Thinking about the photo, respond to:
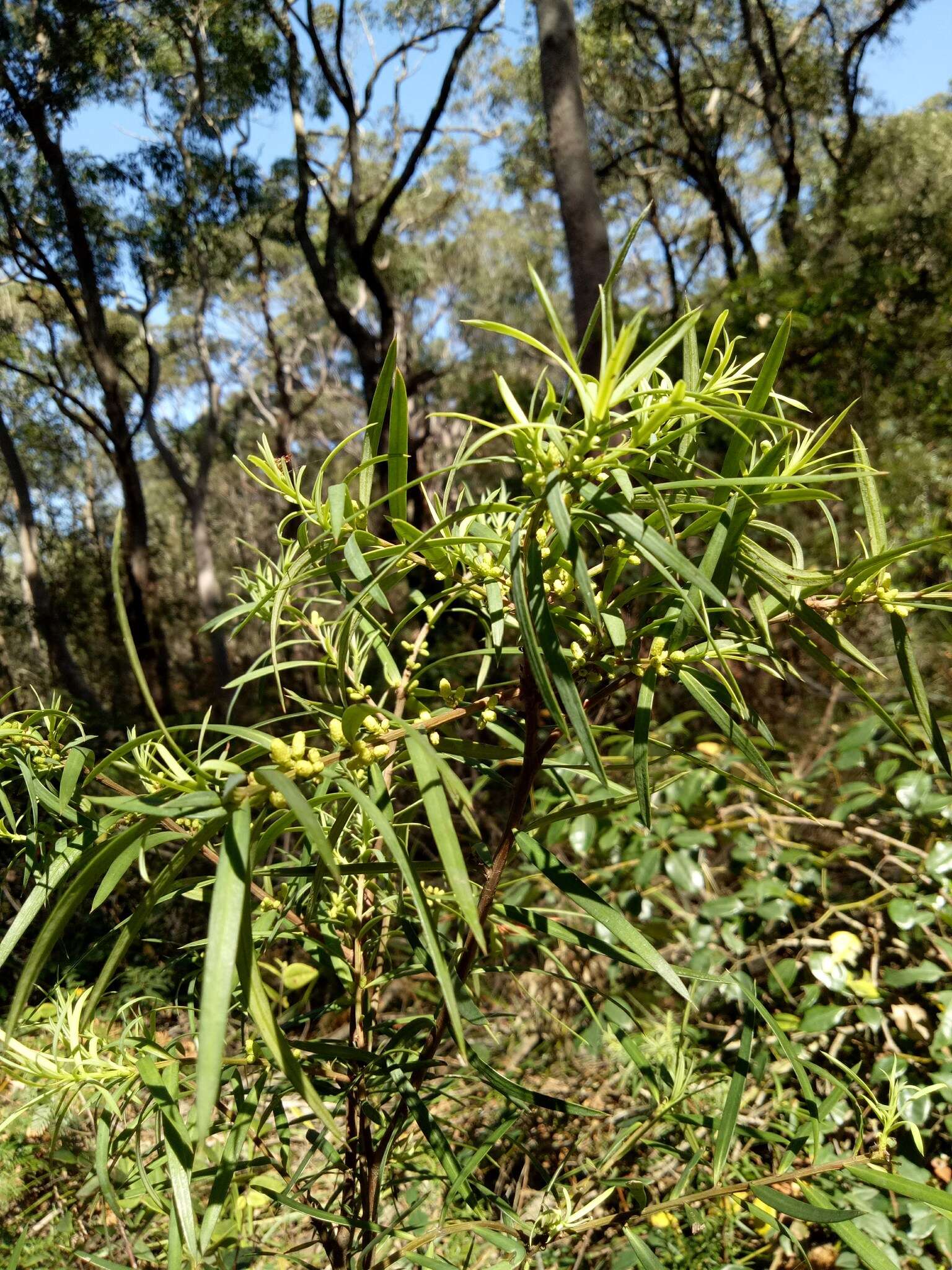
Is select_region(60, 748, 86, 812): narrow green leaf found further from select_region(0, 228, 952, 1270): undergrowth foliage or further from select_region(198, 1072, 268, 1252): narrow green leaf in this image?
select_region(198, 1072, 268, 1252): narrow green leaf

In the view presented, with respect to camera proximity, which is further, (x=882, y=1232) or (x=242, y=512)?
(x=242, y=512)

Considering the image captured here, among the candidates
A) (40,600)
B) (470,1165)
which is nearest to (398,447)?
(470,1165)

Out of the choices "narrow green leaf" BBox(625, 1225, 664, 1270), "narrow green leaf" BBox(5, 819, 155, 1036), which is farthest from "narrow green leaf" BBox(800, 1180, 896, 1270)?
"narrow green leaf" BBox(5, 819, 155, 1036)

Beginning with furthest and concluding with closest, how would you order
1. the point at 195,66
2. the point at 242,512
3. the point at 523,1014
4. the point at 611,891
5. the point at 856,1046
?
1. the point at 242,512
2. the point at 195,66
3. the point at 523,1014
4. the point at 611,891
5. the point at 856,1046

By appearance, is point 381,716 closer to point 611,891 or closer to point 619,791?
point 619,791

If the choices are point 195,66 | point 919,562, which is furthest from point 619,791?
point 195,66

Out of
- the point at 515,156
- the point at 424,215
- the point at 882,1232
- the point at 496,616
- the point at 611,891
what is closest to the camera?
the point at 496,616

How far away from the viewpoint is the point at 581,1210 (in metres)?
0.64

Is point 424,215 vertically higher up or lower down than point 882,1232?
higher up

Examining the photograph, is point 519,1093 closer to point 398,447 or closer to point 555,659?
point 555,659

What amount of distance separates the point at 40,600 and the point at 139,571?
0.89 meters

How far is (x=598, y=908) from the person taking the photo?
51 cm

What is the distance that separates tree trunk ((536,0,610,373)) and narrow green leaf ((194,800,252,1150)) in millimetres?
2918

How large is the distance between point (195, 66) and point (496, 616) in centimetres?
984
